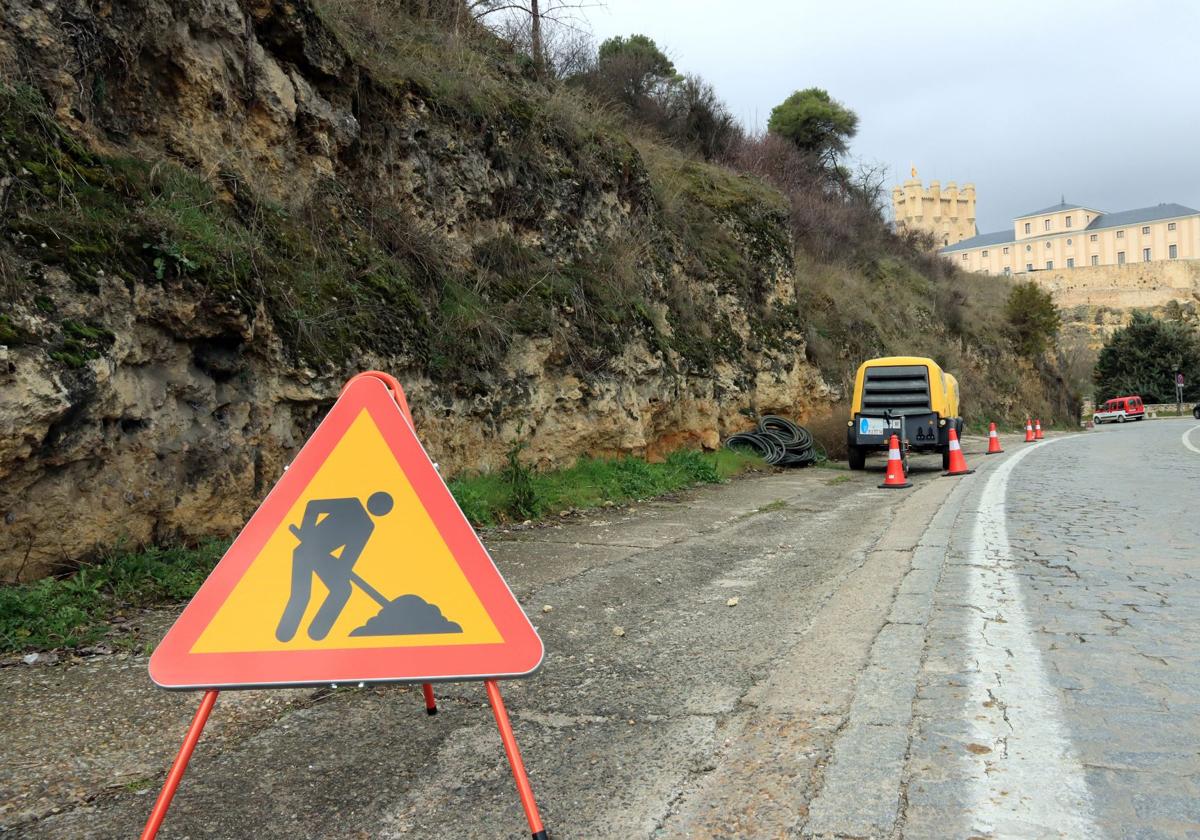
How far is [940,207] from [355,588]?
5958 inches

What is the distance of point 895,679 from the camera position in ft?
12.2

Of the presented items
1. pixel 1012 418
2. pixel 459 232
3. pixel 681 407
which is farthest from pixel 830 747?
pixel 1012 418

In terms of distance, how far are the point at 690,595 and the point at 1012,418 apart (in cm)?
3814

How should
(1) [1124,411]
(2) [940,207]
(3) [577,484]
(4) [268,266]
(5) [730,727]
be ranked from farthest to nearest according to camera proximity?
1. (2) [940,207]
2. (1) [1124,411]
3. (3) [577,484]
4. (4) [268,266]
5. (5) [730,727]

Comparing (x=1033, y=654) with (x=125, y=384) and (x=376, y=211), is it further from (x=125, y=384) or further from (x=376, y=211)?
(x=376, y=211)

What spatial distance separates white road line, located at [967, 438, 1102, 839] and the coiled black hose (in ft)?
37.7

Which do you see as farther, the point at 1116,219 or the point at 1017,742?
the point at 1116,219

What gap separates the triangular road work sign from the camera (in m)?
2.50

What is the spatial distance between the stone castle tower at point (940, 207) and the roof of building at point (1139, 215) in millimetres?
23999

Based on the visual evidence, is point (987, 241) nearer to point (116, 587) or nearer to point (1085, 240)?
point (1085, 240)

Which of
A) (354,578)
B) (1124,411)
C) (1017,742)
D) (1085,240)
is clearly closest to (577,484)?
(1017,742)

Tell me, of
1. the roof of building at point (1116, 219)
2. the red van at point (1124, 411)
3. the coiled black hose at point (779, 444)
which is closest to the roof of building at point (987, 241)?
the roof of building at point (1116, 219)

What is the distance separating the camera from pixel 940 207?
453 ft

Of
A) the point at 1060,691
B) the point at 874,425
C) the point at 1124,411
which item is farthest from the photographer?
the point at 1124,411
